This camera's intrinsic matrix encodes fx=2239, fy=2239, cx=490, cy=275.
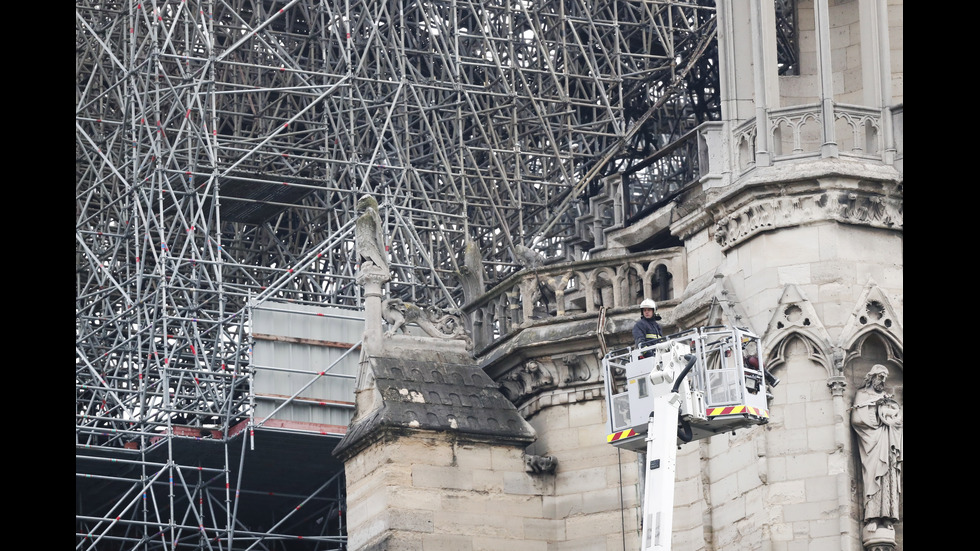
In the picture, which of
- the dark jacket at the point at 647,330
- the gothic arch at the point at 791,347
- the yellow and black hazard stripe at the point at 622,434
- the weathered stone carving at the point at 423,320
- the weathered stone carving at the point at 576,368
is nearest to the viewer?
the yellow and black hazard stripe at the point at 622,434

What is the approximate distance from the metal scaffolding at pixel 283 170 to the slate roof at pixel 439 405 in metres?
5.91

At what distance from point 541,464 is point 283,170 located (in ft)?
38.2

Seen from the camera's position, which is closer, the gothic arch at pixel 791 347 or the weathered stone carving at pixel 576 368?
the gothic arch at pixel 791 347

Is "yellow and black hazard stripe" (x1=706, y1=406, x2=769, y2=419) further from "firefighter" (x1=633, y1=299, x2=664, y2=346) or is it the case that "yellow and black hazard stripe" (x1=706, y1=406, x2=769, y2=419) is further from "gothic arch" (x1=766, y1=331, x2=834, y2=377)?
"gothic arch" (x1=766, y1=331, x2=834, y2=377)

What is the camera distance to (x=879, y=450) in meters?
20.1

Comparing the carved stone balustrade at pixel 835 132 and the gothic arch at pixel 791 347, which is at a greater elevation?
the carved stone balustrade at pixel 835 132

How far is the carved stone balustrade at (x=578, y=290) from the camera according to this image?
22.7m

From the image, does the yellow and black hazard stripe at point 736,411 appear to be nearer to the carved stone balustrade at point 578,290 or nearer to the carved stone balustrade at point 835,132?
the carved stone balustrade at point 835,132

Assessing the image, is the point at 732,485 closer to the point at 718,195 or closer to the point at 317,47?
the point at 718,195

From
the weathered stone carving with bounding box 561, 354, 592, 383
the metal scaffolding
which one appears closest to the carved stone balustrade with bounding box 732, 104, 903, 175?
the weathered stone carving with bounding box 561, 354, 592, 383

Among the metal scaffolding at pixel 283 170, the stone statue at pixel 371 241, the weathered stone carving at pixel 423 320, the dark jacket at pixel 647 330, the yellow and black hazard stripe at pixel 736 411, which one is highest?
the metal scaffolding at pixel 283 170

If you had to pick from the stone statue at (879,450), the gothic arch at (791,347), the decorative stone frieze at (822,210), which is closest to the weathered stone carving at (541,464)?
the gothic arch at (791,347)

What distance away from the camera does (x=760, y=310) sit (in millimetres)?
20922

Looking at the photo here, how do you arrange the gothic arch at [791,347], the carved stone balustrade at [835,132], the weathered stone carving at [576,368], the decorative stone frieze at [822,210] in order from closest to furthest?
the gothic arch at [791,347] → the decorative stone frieze at [822,210] → the carved stone balustrade at [835,132] → the weathered stone carving at [576,368]
